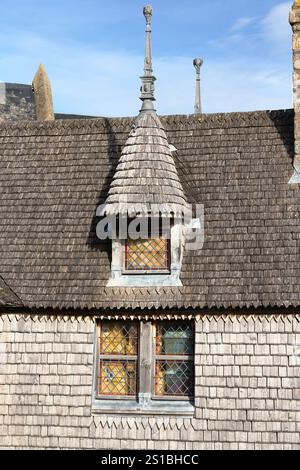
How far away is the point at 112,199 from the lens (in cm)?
1170

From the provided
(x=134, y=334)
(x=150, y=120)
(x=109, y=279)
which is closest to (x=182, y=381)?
(x=134, y=334)

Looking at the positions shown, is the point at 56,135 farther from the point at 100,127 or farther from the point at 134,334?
the point at 134,334

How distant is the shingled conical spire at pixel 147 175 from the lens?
11.5 m

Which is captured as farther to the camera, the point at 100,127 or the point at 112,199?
the point at 100,127

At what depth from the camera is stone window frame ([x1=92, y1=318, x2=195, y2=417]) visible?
11125 mm

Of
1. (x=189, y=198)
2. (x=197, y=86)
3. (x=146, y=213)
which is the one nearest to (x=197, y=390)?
(x=146, y=213)

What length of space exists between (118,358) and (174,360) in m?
0.83

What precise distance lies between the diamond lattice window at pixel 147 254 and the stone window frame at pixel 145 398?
33.0 inches

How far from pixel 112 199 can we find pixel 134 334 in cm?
205

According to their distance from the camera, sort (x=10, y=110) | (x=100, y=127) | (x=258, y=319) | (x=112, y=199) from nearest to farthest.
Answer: (x=258, y=319) → (x=112, y=199) → (x=100, y=127) → (x=10, y=110)

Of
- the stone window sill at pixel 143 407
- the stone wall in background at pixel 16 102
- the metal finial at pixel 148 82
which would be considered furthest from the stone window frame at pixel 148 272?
the stone wall in background at pixel 16 102

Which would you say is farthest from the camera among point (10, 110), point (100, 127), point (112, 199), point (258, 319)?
point (10, 110)

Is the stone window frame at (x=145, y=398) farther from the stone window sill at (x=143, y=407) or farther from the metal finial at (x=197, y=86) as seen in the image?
the metal finial at (x=197, y=86)

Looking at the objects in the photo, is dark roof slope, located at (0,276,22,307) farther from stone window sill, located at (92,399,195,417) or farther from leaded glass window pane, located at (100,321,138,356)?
stone window sill, located at (92,399,195,417)
